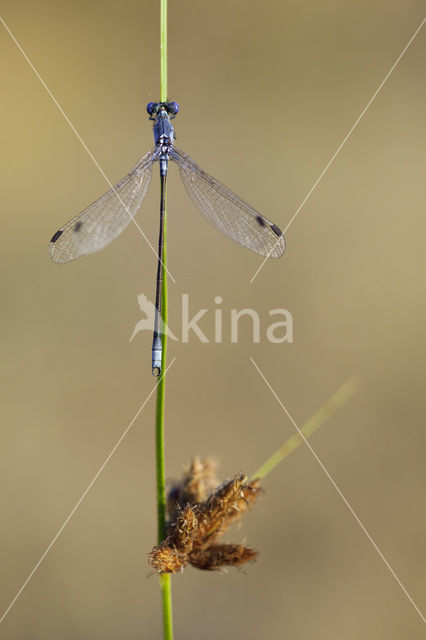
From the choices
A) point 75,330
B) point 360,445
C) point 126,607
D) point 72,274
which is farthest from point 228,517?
point 72,274

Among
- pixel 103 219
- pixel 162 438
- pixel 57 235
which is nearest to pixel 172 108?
pixel 103 219

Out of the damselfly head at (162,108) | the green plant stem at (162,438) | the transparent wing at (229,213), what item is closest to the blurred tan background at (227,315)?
the transparent wing at (229,213)

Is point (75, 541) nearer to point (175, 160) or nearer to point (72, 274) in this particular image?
point (72, 274)

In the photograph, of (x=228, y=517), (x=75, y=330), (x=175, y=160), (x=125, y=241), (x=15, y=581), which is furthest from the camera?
(x=125, y=241)

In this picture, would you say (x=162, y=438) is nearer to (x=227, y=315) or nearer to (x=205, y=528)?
(x=205, y=528)

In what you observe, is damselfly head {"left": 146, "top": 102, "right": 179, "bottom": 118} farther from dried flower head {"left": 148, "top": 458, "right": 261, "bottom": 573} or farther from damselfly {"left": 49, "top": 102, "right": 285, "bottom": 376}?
dried flower head {"left": 148, "top": 458, "right": 261, "bottom": 573}
